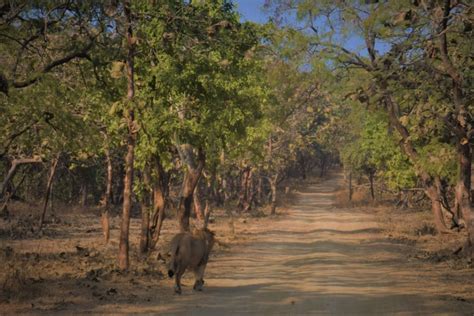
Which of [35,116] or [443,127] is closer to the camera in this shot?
[35,116]

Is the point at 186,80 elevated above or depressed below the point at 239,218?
above

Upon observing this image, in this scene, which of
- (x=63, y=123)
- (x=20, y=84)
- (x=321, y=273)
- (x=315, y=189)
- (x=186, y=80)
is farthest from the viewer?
(x=315, y=189)

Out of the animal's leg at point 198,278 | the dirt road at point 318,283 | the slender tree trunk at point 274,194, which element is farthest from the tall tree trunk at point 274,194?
the animal's leg at point 198,278

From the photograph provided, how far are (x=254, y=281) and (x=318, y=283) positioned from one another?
4.63ft

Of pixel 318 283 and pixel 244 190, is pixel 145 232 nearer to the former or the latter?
pixel 318 283

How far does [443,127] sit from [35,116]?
10076 mm

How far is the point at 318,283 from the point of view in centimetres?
1325

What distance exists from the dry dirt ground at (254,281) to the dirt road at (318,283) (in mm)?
19

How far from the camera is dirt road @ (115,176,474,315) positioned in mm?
10367

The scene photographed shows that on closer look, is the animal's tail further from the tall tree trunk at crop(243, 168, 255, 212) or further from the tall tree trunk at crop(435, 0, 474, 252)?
the tall tree trunk at crop(243, 168, 255, 212)

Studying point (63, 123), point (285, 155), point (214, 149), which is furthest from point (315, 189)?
point (63, 123)

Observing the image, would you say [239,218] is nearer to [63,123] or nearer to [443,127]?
[443,127]

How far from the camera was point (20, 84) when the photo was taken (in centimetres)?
1090

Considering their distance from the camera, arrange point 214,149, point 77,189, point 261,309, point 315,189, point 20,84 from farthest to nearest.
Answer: point 315,189
point 77,189
point 214,149
point 20,84
point 261,309
